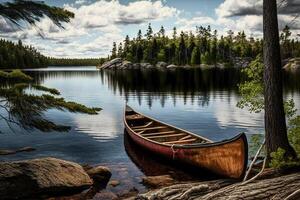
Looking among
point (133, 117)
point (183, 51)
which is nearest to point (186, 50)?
point (183, 51)

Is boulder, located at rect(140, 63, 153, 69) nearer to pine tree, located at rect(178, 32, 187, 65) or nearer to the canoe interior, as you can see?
pine tree, located at rect(178, 32, 187, 65)

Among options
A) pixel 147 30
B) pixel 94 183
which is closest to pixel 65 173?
pixel 94 183

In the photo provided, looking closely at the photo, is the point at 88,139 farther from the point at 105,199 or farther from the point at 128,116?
the point at 105,199

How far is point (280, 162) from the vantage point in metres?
11.3

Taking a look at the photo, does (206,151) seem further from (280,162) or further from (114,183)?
(280,162)

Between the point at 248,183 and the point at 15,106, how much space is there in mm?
6921

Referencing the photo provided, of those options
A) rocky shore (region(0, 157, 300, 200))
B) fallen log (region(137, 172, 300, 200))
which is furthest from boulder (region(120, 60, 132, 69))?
fallen log (region(137, 172, 300, 200))

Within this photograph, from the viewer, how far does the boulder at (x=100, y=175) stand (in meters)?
15.3

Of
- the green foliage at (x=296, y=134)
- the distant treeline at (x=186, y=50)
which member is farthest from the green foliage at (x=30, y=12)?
the distant treeline at (x=186, y=50)

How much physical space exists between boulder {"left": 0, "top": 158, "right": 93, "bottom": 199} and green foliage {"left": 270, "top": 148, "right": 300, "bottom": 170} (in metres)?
6.84

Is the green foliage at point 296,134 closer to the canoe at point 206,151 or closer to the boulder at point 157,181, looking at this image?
the canoe at point 206,151

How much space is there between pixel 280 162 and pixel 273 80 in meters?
2.48

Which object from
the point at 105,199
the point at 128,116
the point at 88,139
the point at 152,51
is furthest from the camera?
the point at 152,51

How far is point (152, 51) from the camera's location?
152 m
